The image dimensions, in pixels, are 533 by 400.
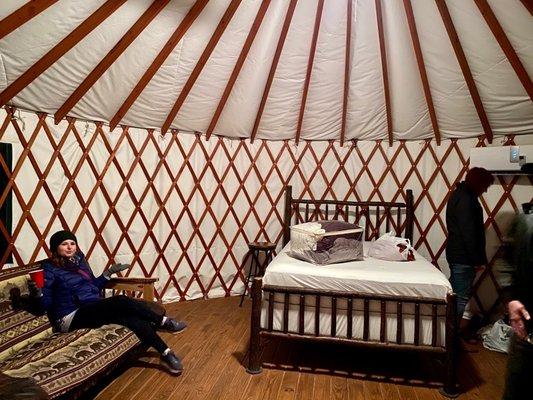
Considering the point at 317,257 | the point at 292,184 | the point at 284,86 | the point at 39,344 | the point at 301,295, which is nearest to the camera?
the point at 39,344

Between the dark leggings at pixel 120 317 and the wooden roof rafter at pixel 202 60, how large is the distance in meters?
1.69

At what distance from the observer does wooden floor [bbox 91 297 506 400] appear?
6.98 feet

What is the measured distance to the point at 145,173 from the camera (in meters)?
3.47

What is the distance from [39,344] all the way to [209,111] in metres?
2.30

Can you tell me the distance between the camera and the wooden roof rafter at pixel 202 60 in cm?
238

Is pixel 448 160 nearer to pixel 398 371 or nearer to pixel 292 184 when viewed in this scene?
pixel 292 184

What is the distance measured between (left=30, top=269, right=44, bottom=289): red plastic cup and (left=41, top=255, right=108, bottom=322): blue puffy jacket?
64 mm

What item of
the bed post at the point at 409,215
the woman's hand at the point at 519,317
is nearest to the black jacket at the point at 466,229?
the bed post at the point at 409,215

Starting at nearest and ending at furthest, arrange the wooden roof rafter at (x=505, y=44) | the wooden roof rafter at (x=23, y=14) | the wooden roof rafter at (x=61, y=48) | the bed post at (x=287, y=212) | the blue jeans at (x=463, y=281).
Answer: the wooden roof rafter at (x=23, y=14), the wooden roof rafter at (x=61, y=48), the wooden roof rafter at (x=505, y=44), the blue jeans at (x=463, y=281), the bed post at (x=287, y=212)

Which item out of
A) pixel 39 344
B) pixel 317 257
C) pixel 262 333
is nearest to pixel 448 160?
pixel 317 257

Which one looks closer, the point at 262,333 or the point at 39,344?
the point at 39,344

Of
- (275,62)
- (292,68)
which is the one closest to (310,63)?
(292,68)

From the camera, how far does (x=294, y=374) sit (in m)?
2.36

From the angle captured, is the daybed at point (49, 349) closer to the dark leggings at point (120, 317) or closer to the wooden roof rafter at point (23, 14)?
the dark leggings at point (120, 317)
